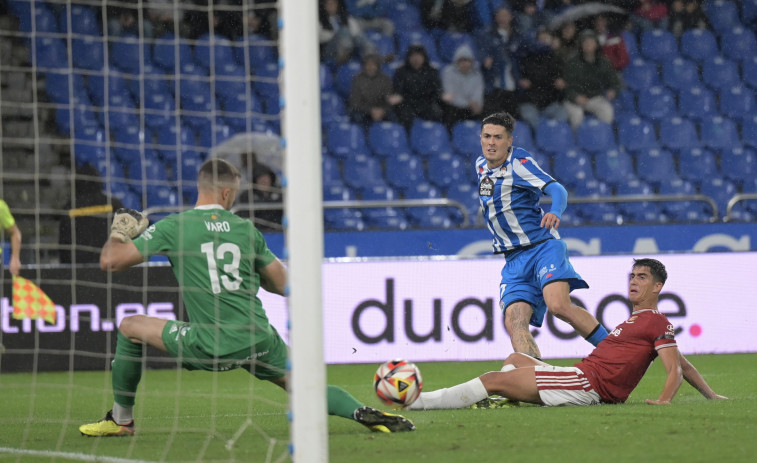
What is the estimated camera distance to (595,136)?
13.4 metres

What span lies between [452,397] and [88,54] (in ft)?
27.8

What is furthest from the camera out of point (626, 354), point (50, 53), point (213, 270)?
point (50, 53)

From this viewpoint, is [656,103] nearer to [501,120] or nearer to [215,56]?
[215,56]

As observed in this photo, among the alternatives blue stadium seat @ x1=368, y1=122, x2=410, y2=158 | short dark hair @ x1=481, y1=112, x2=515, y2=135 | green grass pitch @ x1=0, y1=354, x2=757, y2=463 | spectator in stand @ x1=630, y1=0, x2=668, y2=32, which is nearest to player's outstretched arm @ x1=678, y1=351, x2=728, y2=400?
green grass pitch @ x1=0, y1=354, x2=757, y2=463

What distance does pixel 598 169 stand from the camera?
1313cm

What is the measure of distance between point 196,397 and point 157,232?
2822 millimetres

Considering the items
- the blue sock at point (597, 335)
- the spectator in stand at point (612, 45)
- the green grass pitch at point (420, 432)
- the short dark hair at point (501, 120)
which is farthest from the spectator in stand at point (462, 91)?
the blue sock at point (597, 335)

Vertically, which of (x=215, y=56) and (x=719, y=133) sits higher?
(x=215, y=56)

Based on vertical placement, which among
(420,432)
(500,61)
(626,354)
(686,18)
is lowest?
(420,432)

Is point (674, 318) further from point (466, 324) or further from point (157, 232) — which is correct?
point (157, 232)

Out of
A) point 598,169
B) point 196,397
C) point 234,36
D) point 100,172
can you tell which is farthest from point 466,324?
point 234,36

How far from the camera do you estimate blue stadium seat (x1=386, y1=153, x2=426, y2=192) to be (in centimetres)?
1301

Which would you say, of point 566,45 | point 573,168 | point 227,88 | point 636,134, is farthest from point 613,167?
point 227,88

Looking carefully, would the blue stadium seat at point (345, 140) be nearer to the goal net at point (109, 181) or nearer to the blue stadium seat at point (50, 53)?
the goal net at point (109, 181)
